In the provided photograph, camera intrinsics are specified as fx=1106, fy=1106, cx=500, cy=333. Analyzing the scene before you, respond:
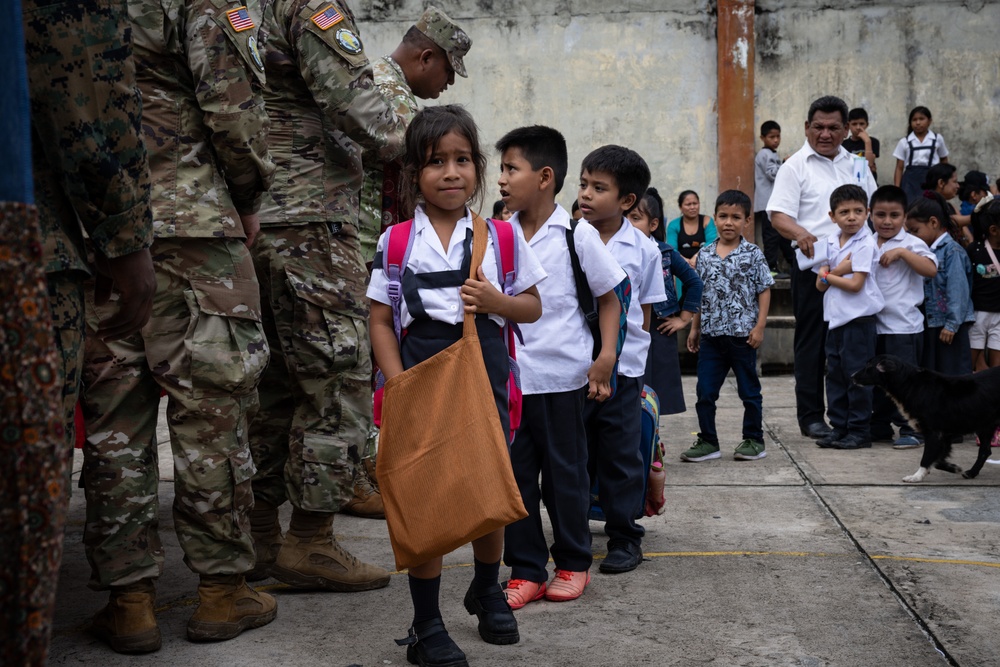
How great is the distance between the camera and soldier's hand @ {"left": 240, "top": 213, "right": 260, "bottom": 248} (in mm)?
3441

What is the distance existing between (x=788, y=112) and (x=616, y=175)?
1159 cm

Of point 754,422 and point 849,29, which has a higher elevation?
point 849,29

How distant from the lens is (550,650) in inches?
127

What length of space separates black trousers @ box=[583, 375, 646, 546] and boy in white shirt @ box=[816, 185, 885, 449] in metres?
2.97

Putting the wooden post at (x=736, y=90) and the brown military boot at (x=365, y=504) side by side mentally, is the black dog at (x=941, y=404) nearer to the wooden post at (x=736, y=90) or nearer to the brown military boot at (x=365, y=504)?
the brown military boot at (x=365, y=504)

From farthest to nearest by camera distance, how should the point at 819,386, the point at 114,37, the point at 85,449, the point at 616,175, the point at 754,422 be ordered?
the point at 819,386 < the point at 754,422 < the point at 616,175 < the point at 85,449 < the point at 114,37

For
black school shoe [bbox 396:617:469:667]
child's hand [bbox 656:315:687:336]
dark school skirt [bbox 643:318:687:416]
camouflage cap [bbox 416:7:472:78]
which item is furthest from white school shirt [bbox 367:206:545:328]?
dark school skirt [bbox 643:318:687:416]

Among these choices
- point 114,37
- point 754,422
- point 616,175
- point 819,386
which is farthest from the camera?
point 819,386

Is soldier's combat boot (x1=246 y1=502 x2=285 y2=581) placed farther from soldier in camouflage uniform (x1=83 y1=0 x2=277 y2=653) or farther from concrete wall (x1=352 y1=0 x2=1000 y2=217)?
concrete wall (x1=352 y1=0 x2=1000 y2=217)

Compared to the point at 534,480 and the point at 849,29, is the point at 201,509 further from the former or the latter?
the point at 849,29

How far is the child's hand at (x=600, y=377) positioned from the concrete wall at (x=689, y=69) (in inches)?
465

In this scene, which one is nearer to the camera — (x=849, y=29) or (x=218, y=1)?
(x=218, y=1)

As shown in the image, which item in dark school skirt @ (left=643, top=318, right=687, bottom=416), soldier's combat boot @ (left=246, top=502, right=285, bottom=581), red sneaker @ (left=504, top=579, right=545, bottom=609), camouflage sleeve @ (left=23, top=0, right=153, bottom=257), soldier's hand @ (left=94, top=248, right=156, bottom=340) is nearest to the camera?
camouflage sleeve @ (left=23, top=0, right=153, bottom=257)

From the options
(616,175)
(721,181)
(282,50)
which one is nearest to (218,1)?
(282,50)
